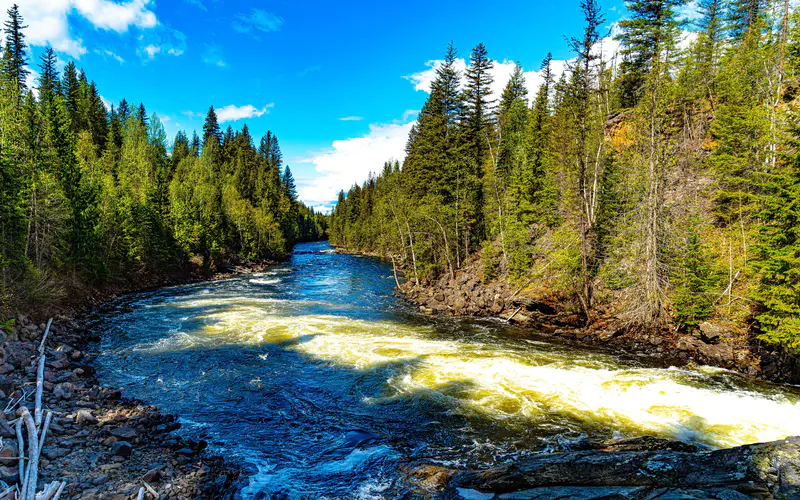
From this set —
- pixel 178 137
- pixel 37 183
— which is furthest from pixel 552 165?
pixel 178 137

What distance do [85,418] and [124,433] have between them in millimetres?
1205

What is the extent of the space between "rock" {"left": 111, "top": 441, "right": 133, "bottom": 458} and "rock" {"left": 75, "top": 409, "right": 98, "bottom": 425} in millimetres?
1580

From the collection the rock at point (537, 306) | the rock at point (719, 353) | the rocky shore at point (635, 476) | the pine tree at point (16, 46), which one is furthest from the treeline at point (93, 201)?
the rock at point (719, 353)

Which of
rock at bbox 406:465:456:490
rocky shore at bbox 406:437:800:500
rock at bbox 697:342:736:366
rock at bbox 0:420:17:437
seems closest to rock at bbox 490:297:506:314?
rock at bbox 697:342:736:366

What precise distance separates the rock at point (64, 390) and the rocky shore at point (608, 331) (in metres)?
18.1

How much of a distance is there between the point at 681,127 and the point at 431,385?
93.6 ft

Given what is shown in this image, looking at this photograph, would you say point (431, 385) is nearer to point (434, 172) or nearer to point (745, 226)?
point (745, 226)

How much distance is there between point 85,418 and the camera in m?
9.06

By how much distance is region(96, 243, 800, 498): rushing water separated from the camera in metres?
8.76

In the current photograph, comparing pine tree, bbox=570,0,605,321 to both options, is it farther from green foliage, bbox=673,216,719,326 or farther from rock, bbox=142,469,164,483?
rock, bbox=142,469,164,483

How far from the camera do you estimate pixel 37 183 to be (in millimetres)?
21234

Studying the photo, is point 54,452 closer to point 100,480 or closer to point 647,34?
point 100,480

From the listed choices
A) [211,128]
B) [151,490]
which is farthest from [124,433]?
[211,128]

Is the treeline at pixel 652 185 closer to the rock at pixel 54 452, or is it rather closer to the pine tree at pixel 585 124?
the pine tree at pixel 585 124
